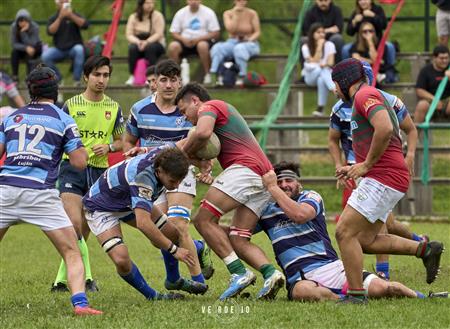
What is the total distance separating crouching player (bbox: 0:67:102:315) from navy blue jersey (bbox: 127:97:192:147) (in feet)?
6.56

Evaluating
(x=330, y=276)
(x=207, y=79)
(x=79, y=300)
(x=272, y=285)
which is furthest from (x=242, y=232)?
(x=207, y=79)

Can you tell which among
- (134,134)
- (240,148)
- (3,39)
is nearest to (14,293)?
(134,134)

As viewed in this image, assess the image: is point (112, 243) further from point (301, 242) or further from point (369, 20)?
point (369, 20)

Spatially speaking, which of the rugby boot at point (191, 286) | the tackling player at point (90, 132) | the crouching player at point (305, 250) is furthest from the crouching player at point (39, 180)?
the tackling player at point (90, 132)

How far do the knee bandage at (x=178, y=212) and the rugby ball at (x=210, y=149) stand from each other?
104 cm

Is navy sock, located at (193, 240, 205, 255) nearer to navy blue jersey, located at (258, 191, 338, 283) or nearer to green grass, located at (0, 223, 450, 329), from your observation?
green grass, located at (0, 223, 450, 329)

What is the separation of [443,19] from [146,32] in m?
5.22

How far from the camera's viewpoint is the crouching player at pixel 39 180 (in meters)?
8.77

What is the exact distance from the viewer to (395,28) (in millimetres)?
21469

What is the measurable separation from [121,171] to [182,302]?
4.03 ft

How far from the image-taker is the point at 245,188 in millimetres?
9570

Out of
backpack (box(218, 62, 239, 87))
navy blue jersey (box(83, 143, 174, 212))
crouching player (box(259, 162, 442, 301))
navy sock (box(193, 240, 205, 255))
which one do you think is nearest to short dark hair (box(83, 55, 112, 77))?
navy blue jersey (box(83, 143, 174, 212))

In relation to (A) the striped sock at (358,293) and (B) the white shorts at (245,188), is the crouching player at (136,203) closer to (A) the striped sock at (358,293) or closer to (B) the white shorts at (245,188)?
(B) the white shorts at (245,188)

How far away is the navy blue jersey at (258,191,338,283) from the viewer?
940 centimetres
